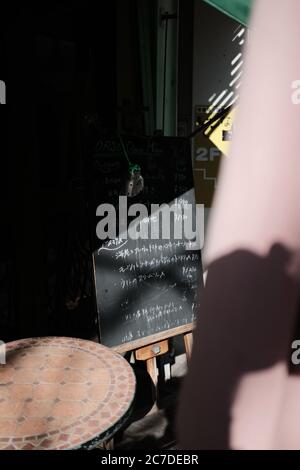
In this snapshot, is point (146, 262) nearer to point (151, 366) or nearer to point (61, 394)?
point (151, 366)

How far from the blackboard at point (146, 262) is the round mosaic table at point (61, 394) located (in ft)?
1.63

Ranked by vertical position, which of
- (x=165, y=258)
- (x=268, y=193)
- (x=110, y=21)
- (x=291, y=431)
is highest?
(x=110, y=21)

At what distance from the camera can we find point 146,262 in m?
3.23

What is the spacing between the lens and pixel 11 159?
10.2ft

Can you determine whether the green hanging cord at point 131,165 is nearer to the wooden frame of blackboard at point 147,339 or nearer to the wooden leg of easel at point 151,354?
the wooden frame of blackboard at point 147,339

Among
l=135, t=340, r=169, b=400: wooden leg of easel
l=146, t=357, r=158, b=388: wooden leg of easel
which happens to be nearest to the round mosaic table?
l=135, t=340, r=169, b=400: wooden leg of easel

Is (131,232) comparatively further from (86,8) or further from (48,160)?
(86,8)

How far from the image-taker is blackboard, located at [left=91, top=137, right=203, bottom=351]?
297 centimetres

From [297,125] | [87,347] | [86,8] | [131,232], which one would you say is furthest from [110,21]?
[297,125]

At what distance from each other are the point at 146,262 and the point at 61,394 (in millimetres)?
1383

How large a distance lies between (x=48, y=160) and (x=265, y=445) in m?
3.56

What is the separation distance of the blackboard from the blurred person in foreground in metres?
2.41

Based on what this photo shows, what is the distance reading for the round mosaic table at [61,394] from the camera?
5.79 ft

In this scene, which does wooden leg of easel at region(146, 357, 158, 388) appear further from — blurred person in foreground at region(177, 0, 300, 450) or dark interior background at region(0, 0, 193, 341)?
blurred person in foreground at region(177, 0, 300, 450)
